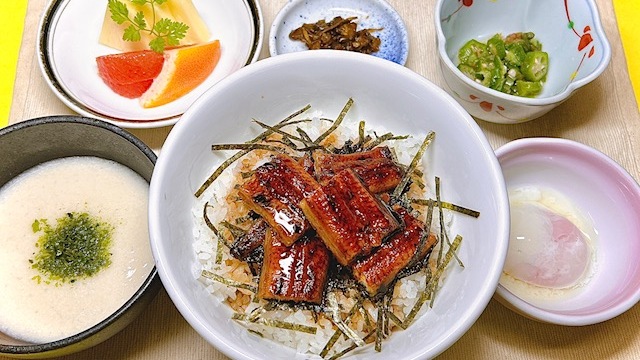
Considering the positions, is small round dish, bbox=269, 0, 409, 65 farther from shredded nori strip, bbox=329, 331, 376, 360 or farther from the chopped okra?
shredded nori strip, bbox=329, 331, 376, 360

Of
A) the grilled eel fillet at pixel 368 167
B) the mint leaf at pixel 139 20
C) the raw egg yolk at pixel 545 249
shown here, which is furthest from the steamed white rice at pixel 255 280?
the mint leaf at pixel 139 20

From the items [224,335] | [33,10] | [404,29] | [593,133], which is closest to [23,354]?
[224,335]

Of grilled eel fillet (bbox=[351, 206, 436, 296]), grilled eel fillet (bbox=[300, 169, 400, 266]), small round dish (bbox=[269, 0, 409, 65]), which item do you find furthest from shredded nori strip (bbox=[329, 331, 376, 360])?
small round dish (bbox=[269, 0, 409, 65])

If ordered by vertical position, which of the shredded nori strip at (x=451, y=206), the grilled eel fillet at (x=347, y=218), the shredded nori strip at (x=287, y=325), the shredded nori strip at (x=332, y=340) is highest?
the grilled eel fillet at (x=347, y=218)

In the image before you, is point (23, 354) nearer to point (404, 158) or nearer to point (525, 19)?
point (404, 158)

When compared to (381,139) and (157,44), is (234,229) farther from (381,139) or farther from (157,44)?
(157,44)

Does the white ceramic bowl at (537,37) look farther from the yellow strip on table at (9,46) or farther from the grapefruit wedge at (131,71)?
the yellow strip on table at (9,46)
